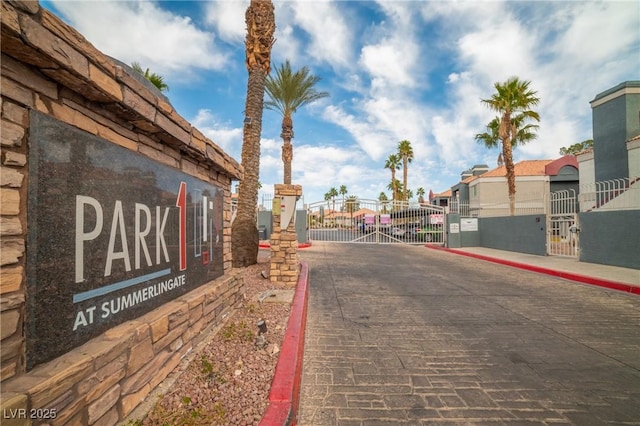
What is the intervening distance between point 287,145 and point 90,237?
16541 mm

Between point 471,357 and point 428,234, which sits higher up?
point 428,234

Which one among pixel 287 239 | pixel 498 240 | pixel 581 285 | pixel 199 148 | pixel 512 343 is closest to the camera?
pixel 199 148

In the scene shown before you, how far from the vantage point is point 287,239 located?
6.70 m

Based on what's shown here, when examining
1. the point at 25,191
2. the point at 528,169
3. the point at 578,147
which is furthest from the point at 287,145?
the point at 578,147

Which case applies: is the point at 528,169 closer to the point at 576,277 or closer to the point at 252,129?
the point at 576,277

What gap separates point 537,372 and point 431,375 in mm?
1228

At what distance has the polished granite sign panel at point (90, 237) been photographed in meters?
1.62

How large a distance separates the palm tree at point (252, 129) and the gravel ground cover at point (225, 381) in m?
3.72

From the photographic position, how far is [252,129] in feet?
26.4

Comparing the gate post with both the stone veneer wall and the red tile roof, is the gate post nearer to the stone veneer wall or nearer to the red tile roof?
the stone veneer wall

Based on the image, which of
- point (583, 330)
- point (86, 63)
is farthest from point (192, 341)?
point (583, 330)

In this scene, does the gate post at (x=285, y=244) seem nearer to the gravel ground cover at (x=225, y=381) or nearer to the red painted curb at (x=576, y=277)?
the gravel ground cover at (x=225, y=381)

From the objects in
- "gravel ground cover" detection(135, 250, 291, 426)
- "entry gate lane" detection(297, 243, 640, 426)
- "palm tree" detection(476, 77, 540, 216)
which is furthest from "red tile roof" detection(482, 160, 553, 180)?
"gravel ground cover" detection(135, 250, 291, 426)

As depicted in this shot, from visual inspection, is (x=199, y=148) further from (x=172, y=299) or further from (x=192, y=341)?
(x=192, y=341)
